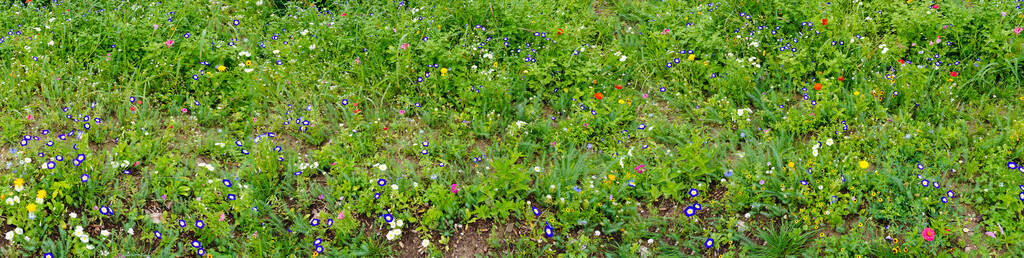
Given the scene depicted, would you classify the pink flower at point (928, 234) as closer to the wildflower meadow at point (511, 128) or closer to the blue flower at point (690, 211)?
the wildflower meadow at point (511, 128)

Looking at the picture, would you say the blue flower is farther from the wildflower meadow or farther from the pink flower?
the pink flower

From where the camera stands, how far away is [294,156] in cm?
480

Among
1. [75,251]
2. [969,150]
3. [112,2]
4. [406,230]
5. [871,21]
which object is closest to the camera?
[75,251]

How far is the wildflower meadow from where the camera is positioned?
4.20 m

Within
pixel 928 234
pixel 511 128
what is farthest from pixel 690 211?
pixel 511 128

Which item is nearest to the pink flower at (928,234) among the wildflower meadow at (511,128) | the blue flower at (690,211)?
the wildflower meadow at (511,128)

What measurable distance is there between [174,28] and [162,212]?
7.55 feet

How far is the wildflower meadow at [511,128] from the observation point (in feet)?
13.8

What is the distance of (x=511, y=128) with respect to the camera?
5070 mm

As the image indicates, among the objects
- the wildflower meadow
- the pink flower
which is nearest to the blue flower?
the wildflower meadow

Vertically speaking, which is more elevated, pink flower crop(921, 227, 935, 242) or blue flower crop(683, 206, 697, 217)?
pink flower crop(921, 227, 935, 242)

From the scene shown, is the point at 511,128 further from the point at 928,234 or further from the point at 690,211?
the point at 928,234

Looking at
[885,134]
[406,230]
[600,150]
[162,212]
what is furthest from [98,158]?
[885,134]

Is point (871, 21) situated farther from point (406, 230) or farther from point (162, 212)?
point (162, 212)
